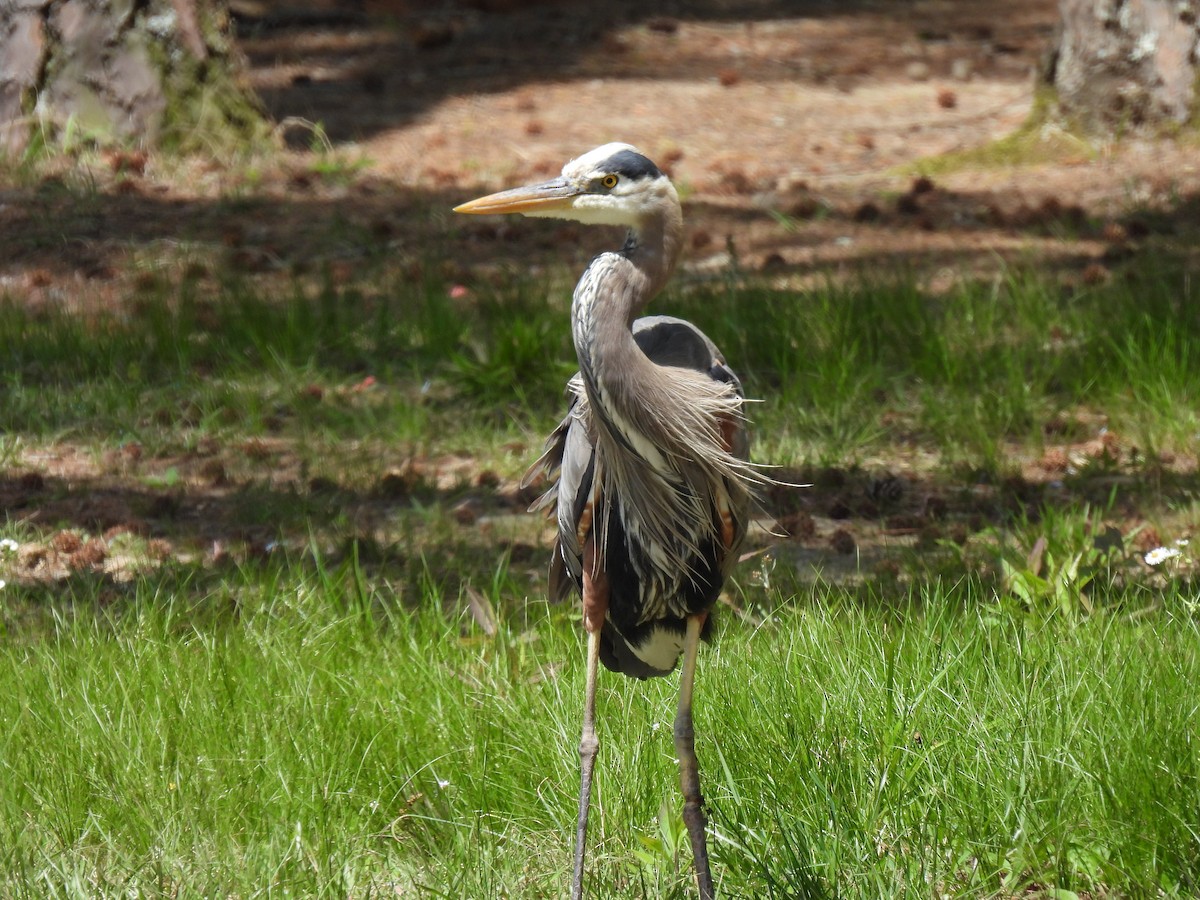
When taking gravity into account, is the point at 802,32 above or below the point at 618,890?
above

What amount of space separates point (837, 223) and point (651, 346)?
4493mm

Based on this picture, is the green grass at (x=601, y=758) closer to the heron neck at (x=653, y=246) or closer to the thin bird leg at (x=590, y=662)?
the thin bird leg at (x=590, y=662)

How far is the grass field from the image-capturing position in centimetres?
301

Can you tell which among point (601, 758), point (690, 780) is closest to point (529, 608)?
point (601, 758)

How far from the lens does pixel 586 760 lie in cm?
313

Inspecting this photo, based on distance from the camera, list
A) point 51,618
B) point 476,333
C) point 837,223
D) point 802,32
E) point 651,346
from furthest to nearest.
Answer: point 802,32
point 837,223
point 476,333
point 51,618
point 651,346

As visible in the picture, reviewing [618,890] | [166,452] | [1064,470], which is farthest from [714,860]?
[166,452]

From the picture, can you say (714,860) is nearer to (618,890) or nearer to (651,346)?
(618,890)

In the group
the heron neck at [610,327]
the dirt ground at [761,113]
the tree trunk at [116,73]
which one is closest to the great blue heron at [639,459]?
the heron neck at [610,327]

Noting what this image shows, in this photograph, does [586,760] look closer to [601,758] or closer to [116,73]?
[601,758]

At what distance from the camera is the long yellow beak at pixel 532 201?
119 inches

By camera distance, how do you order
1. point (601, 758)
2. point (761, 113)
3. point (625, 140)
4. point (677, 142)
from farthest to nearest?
point (761, 113)
point (677, 142)
point (625, 140)
point (601, 758)

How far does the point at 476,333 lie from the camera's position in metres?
6.27

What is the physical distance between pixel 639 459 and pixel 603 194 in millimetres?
571
